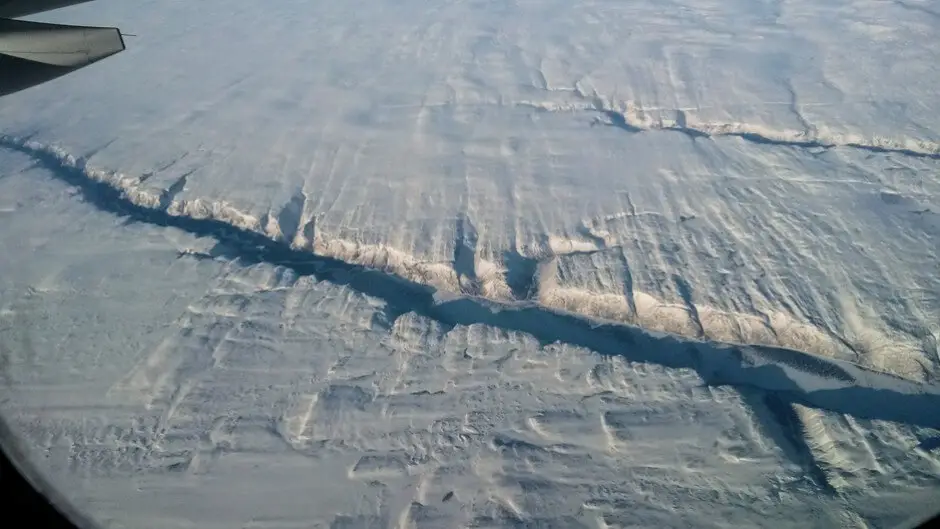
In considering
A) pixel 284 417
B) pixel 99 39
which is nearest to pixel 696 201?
pixel 284 417

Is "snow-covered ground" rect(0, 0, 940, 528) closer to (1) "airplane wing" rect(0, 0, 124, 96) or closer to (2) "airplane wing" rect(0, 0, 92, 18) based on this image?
(1) "airplane wing" rect(0, 0, 124, 96)

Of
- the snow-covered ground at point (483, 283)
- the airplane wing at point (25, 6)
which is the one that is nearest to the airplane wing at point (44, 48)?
the airplane wing at point (25, 6)

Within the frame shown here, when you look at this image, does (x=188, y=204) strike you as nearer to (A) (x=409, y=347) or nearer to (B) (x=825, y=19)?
(A) (x=409, y=347)

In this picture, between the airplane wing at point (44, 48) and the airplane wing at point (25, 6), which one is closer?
the airplane wing at point (25, 6)

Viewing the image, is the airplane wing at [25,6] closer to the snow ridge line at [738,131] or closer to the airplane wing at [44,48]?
→ the airplane wing at [44,48]

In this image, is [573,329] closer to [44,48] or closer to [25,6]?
[44,48]

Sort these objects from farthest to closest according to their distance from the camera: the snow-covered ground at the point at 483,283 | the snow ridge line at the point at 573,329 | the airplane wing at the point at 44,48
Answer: the snow ridge line at the point at 573,329 < the snow-covered ground at the point at 483,283 < the airplane wing at the point at 44,48

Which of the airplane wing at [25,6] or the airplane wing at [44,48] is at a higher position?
the airplane wing at [25,6]
